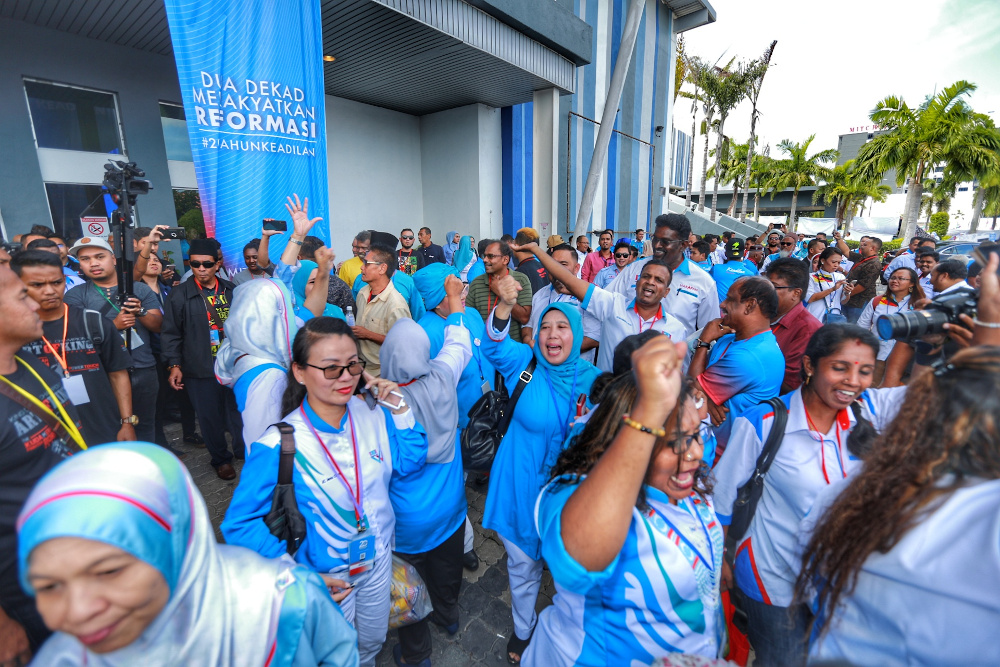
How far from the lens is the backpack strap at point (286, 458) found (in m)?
1.73

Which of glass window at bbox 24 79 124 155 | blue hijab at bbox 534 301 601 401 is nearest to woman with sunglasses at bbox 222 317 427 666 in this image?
blue hijab at bbox 534 301 601 401

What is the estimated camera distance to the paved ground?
2590 millimetres

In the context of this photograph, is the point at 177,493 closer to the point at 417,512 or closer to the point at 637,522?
the point at 637,522

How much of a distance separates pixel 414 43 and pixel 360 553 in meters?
8.37

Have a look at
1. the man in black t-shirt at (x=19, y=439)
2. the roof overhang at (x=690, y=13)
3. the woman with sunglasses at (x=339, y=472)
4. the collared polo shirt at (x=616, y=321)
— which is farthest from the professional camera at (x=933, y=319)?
the roof overhang at (x=690, y=13)

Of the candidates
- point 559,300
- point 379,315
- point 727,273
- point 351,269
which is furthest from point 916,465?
point 727,273

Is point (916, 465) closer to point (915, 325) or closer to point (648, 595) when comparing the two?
point (648, 595)

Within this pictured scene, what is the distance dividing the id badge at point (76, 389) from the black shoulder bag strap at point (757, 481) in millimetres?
3789

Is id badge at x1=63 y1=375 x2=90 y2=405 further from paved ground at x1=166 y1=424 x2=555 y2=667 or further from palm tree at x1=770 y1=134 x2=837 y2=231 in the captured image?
palm tree at x1=770 y1=134 x2=837 y2=231

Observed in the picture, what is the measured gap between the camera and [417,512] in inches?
91.6

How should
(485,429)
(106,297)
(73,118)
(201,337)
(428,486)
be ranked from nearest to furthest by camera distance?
(428,486) < (485,429) < (106,297) < (201,337) < (73,118)

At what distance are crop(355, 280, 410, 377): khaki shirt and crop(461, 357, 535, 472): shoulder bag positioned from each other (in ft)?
5.18

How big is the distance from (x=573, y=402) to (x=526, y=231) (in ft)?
11.7

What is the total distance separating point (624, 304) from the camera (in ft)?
11.9
